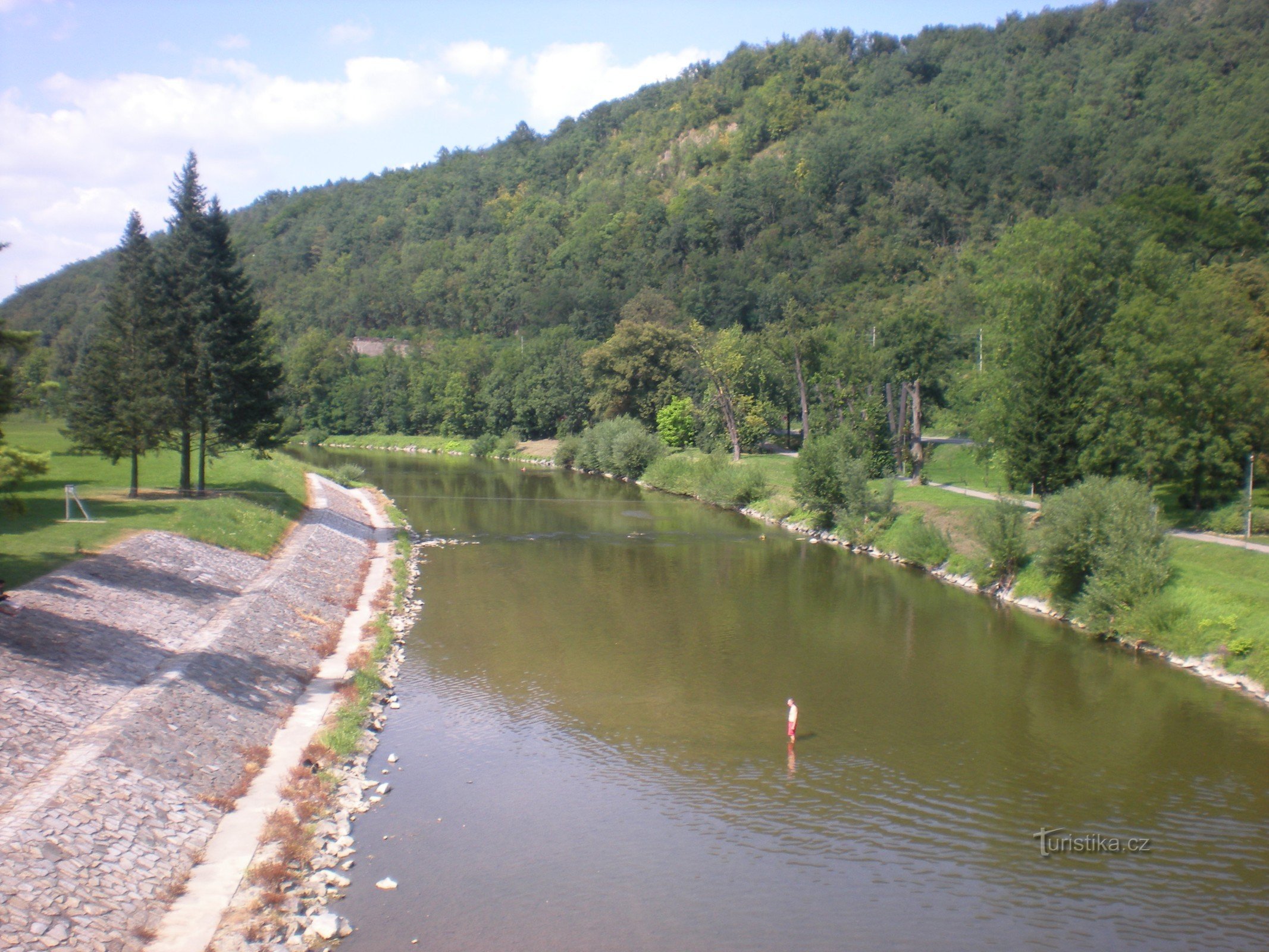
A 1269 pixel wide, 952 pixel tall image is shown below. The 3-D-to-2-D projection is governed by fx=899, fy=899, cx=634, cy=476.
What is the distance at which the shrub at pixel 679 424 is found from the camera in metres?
69.6

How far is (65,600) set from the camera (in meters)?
18.1

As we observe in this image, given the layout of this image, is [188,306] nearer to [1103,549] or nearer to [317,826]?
[317,826]

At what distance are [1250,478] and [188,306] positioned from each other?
1515 inches

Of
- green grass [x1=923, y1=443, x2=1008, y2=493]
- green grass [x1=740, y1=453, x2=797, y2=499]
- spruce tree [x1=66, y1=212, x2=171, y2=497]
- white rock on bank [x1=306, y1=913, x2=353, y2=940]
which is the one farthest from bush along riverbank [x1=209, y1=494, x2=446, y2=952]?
green grass [x1=923, y1=443, x2=1008, y2=493]

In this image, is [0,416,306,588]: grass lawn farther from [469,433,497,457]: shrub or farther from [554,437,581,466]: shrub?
[469,433,497,457]: shrub

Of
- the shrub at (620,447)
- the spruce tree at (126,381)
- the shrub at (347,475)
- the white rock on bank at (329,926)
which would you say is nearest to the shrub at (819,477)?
the shrub at (620,447)

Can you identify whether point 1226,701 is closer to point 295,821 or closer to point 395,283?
point 295,821

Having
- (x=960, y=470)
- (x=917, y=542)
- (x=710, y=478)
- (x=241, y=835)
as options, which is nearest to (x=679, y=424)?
(x=710, y=478)

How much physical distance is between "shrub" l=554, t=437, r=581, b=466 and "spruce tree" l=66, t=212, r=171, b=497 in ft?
141

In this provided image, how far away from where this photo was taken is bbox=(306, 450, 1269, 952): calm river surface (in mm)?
12344

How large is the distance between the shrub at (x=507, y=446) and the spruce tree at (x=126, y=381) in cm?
5370

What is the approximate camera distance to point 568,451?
77125mm

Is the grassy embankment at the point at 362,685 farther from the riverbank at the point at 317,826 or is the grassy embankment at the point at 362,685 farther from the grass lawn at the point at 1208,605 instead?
the grass lawn at the point at 1208,605

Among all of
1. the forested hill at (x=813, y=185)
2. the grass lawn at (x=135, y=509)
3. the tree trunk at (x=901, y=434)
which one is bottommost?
the grass lawn at (x=135, y=509)
